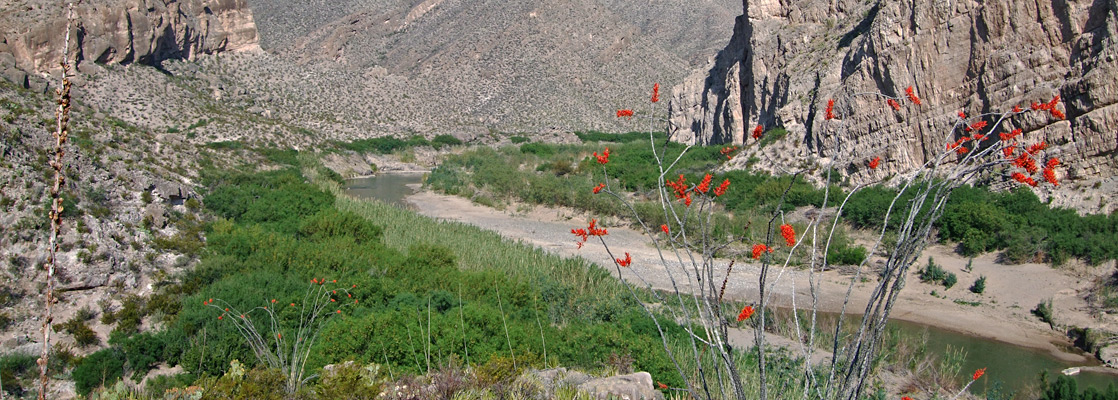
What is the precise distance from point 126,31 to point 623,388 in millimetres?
47367

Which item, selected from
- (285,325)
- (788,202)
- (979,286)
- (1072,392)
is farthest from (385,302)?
(788,202)

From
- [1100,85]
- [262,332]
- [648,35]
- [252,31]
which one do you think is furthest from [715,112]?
[648,35]

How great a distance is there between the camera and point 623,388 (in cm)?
521

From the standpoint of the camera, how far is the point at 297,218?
15.3 m

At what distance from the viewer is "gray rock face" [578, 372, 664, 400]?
16.8 ft

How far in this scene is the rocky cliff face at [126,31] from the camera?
34.9 metres

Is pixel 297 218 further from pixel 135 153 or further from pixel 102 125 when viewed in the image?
pixel 102 125

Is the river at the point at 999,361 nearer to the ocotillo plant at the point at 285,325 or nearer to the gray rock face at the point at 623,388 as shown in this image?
the gray rock face at the point at 623,388

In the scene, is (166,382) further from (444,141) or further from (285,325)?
(444,141)

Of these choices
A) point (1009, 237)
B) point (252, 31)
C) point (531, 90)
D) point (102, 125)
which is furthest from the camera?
point (531, 90)

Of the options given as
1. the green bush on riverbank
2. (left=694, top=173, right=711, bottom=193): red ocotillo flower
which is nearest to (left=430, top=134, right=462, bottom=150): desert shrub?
the green bush on riverbank

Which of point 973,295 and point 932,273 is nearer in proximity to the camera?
point 973,295

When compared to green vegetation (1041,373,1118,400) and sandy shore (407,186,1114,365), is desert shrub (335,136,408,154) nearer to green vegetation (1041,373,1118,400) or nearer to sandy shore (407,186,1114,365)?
sandy shore (407,186,1114,365)

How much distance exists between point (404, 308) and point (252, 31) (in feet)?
187
